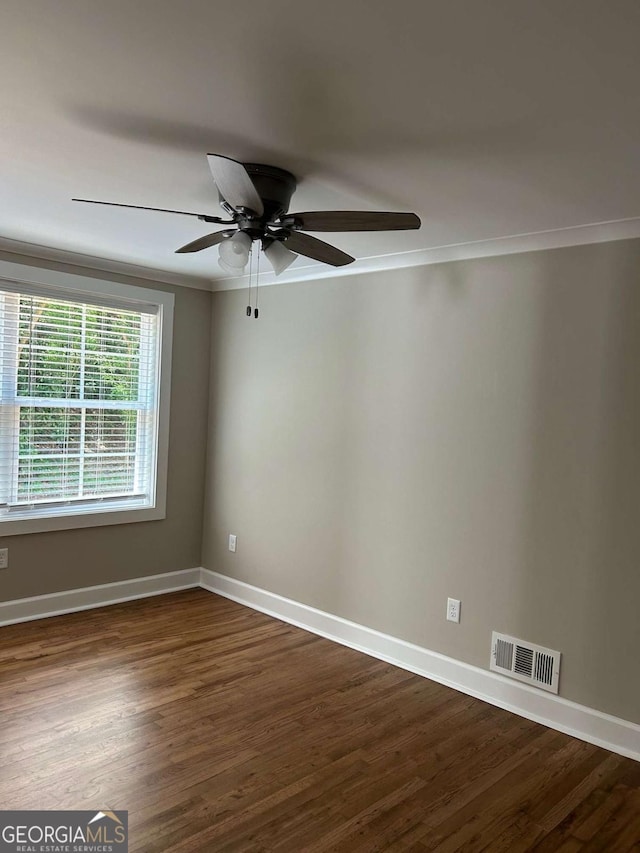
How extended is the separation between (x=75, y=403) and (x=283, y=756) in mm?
2631

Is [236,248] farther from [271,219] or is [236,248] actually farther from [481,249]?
[481,249]

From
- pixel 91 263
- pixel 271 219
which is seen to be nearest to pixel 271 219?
pixel 271 219

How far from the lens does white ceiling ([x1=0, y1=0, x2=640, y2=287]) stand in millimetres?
1476

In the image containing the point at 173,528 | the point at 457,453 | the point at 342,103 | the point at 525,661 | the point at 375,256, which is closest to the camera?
the point at 342,103

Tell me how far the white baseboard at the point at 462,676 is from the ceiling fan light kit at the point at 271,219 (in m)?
→ 2.25

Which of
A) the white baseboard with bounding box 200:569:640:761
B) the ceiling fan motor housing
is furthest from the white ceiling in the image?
the white baseboard with bounding box 200:569:640:761

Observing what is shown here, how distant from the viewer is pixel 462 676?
3.43 metres

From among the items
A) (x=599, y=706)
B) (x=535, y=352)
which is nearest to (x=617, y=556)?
(x=599, y=706)

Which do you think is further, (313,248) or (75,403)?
(75,403)

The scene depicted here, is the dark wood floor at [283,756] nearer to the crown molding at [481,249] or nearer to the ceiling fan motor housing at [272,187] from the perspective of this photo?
the ceiling fan motor housing at [272,187]

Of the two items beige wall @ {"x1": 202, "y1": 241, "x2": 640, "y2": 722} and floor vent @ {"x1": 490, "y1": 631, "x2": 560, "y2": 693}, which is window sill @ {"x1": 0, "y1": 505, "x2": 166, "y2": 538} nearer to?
beige wall @ {"x1": 202, "y1": 241, "x2": 640, "y2": 722}

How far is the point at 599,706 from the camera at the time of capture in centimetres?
294

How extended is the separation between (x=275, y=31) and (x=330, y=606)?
332 cm

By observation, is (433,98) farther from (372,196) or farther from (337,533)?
(337,533)
